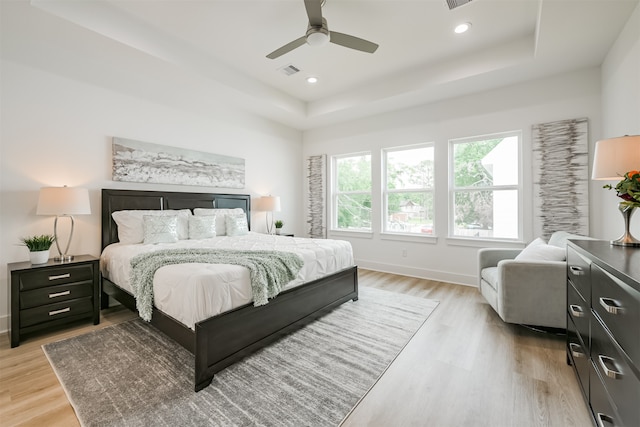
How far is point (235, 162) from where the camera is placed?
4.70 metres

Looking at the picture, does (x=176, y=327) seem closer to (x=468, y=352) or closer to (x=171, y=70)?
(x=468, y=352)

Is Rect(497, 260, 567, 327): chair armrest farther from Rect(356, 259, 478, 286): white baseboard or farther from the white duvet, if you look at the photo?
the white duvet

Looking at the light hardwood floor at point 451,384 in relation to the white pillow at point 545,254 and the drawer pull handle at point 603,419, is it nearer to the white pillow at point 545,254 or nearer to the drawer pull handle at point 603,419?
the drawer pull handle at point 603,419

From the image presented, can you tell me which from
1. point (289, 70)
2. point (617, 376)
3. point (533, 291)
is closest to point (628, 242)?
point (533, 291)

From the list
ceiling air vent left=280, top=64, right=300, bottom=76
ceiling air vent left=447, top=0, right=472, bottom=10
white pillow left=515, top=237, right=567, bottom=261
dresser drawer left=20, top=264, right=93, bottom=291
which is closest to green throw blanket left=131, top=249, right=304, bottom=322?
dresser drawer left=20, top=264, right=93, bottom=291

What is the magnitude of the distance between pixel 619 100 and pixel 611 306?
276 cm

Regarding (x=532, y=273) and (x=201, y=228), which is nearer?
(x=532, y=273)

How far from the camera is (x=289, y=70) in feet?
12.6

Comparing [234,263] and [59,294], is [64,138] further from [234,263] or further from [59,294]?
[234,263]

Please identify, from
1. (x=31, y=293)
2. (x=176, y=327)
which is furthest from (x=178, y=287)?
(x=31, y=293)

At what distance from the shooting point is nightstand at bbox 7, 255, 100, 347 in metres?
2.36

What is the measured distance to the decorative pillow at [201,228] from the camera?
365 cm

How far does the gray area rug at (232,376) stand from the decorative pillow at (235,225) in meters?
1.62

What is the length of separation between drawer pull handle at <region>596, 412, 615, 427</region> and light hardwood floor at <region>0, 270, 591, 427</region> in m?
0.28
